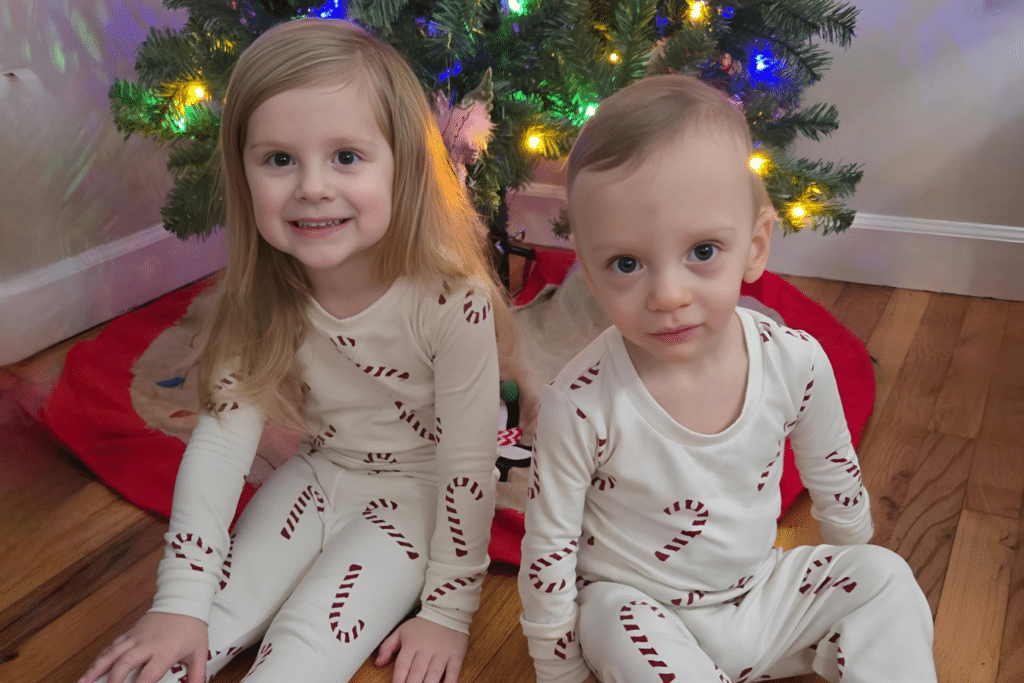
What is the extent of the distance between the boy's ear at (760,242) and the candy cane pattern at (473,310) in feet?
1.08

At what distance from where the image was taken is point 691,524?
821mm

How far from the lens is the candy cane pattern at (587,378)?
807 millimetres

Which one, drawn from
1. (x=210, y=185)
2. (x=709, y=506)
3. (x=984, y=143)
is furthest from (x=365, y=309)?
(x=984, y=143)

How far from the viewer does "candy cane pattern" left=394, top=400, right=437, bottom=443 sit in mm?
1067

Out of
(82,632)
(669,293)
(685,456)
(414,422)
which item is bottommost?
(82,632)

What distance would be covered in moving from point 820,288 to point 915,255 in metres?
0.21

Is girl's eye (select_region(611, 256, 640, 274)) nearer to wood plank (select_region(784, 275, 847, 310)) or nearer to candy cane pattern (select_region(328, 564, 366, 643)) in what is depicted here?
candy cane pattern (select_region(328, 564, 366, 643))

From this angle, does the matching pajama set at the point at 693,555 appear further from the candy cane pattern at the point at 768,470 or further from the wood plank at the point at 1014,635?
the wood plank at the point at 1014,635

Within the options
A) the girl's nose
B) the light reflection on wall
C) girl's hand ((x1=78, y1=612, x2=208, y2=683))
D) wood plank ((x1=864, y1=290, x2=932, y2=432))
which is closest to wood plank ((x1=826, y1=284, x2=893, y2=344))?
wood plank ((x1=864, y1=290, x2=932, y2=432))

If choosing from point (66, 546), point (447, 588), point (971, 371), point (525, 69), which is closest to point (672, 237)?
point (447, 588)

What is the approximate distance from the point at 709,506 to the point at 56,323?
1.48m

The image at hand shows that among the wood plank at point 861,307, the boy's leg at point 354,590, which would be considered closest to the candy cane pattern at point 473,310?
the boy's leg at point 354,590

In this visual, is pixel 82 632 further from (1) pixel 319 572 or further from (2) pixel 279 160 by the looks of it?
(2) pixel 279 160

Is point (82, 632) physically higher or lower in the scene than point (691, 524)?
lower
